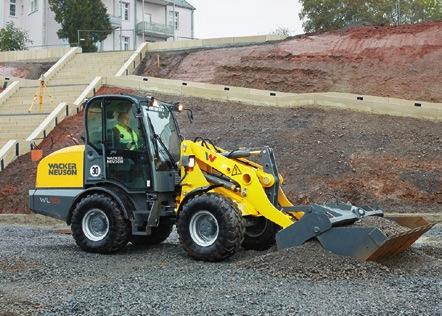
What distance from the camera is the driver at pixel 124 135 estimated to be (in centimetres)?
966

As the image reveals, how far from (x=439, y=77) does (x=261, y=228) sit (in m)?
15.3

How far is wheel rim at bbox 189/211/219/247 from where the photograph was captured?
8.63m

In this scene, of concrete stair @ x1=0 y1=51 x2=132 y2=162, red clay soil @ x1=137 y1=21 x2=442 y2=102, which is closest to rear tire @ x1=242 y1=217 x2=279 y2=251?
red clay soil @ x1=137 y1=21 x2=442 y2=102

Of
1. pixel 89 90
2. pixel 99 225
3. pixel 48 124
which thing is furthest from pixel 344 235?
pixel 89 90

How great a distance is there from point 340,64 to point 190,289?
19432mm

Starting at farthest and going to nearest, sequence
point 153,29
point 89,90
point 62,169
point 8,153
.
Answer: point 153,29
point 89,90
point 8,153
point 62,169

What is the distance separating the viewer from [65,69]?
31.1 metres

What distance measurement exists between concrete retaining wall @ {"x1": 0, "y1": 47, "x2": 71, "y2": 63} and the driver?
25248 mm

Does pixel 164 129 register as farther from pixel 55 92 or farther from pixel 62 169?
pixel 55 92

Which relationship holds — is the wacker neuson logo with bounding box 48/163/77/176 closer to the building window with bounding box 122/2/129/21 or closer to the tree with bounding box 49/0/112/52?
the tree with bounding box 49/0/112/52

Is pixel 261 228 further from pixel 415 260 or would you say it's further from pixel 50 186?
pixel 50 186

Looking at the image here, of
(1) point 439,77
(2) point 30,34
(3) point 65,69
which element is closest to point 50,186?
(1) point 439,77

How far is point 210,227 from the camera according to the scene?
28.5 feet

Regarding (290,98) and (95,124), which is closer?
(95,124)
